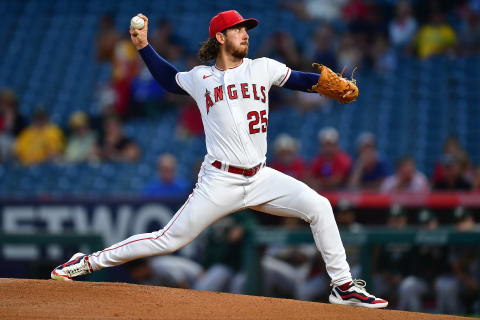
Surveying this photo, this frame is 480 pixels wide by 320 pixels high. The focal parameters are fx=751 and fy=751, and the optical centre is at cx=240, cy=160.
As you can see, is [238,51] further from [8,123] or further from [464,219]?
[8,123]

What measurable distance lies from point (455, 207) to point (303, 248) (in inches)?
52.9

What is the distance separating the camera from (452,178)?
688 cm

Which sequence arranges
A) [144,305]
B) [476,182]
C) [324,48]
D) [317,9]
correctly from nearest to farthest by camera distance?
1. [144,305]
2. [476,182]
3. [324,48]
4. [317,9]

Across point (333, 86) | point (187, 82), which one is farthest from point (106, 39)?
point (333, 86)

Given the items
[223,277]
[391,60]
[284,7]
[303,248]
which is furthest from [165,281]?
[284,7]

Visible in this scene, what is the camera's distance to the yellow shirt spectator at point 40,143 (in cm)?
978

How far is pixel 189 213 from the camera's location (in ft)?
13.7

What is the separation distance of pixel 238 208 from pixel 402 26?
257 inches

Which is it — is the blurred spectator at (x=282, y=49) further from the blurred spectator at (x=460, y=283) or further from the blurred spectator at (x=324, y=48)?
the blurred spectator at (x=460, y=283)

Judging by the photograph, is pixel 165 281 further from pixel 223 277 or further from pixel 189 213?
pixel 189 213

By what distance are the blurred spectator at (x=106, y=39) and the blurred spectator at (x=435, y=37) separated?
4744 mm

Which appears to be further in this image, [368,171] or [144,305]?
[368,171]

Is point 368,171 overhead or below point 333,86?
below

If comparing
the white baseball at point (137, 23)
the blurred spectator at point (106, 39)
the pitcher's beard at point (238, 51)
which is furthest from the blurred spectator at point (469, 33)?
the white baseball at point (137, 23)
